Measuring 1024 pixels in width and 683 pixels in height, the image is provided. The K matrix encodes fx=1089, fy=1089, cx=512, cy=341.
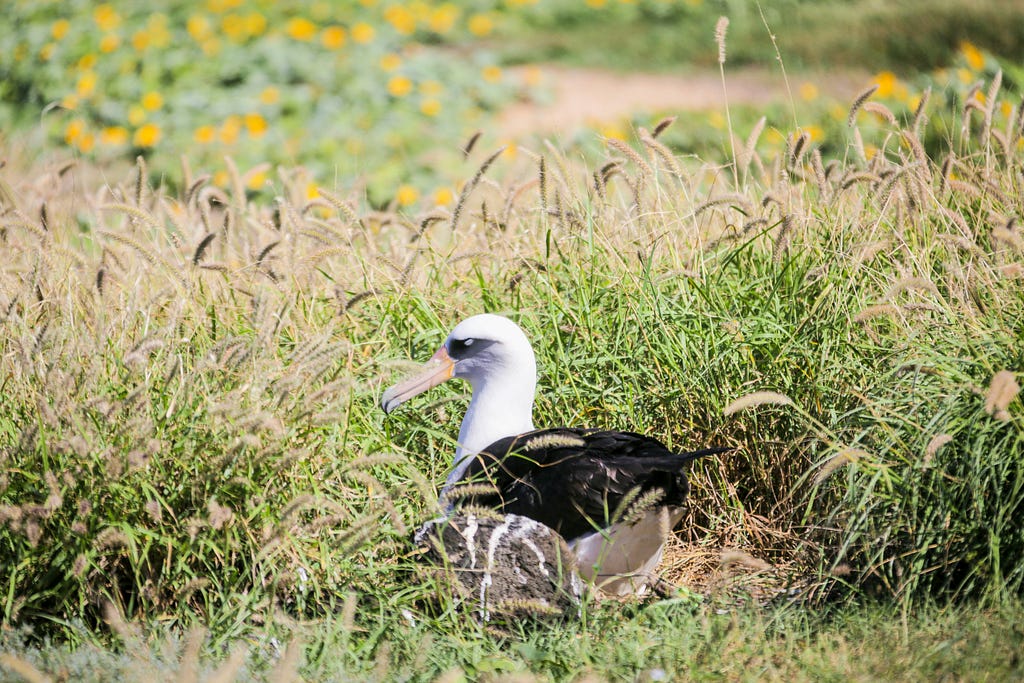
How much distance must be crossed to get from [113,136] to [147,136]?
308 millimetres

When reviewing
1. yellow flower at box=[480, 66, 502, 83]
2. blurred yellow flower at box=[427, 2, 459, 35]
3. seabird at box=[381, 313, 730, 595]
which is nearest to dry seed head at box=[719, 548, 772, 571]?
seabird at box=[381, 313, 730, 595]

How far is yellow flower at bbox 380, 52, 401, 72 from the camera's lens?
9.44 m

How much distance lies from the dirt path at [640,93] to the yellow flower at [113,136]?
3.08 metres

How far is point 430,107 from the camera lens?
9062mm

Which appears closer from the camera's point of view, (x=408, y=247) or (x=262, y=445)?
(x=262, y=445)

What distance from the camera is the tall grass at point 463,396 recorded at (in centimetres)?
318

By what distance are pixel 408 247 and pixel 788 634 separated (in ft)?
7.72

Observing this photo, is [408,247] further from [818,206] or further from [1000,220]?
[1000,220]

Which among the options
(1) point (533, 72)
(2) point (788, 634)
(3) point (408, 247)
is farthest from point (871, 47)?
(2) point (788, 634)

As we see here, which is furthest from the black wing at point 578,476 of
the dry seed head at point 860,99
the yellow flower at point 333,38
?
the yellow flower at point 333,38

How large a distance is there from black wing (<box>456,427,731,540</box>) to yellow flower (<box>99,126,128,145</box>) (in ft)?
20.5

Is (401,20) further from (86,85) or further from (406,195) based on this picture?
(406,195)

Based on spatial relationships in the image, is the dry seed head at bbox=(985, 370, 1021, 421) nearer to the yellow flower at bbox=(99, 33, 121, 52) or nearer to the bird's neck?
the bird's neck

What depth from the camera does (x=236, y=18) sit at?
33.3 ft
